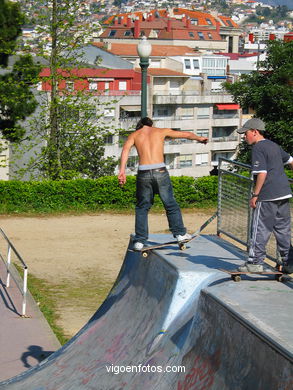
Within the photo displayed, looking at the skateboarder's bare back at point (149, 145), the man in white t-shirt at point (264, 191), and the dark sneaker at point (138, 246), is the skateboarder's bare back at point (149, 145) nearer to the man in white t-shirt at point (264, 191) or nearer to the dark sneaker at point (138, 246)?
the dark sneaker at point (138, 246)

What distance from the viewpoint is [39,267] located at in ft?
56.5

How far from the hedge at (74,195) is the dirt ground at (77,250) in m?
0.80

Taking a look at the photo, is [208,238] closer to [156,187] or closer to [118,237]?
[156,187]

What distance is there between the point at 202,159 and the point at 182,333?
4266 inches

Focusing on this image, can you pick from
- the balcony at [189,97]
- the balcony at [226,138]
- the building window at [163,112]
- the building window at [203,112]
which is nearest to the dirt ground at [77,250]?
the balcony at [189,97]

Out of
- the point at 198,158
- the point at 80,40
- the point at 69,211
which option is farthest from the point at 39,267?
the point at 198,158

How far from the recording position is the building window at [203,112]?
112575 mm

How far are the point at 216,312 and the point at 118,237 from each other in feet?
44.0

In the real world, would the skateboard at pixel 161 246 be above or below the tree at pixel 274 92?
below

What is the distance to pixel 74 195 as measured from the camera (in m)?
24.3

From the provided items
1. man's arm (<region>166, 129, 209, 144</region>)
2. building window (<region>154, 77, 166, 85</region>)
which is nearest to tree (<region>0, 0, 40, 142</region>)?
man's arm (<region>166, 129, 209, 144</region>)

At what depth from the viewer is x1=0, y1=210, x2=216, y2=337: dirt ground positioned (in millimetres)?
14586

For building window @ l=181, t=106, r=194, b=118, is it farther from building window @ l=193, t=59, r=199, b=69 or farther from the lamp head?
the lamp head

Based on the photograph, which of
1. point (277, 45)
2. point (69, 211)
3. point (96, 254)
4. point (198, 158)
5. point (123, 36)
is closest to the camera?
point (96, 254)
